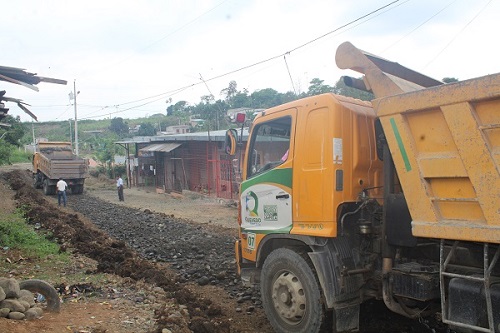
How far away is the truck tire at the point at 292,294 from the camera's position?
4.16m

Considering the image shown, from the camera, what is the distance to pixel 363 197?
13.9 ft

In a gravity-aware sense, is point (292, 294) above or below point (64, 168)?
below

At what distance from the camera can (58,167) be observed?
904 inches

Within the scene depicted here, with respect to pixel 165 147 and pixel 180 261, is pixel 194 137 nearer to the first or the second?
pixel 165 147

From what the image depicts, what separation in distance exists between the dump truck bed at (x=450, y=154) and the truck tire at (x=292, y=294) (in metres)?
1.27

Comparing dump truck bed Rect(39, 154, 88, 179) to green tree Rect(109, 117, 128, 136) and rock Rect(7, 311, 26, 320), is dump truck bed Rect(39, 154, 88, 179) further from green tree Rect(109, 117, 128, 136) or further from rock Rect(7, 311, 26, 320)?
green tree Rect(109, 117, 128, 136)

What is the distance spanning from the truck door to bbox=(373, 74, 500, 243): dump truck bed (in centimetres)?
131

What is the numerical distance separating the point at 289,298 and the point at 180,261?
464 centimetres

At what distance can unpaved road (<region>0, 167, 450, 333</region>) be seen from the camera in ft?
16.6

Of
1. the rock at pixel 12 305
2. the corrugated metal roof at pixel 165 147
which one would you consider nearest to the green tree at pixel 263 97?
the corrugated metal roof at pixel 165 147

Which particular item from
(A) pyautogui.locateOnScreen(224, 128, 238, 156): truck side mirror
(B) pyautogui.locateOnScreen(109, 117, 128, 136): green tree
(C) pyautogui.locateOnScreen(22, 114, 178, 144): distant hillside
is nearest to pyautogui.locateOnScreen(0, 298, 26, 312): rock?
(A) pyautogui.locateOnScreen(224, 128, 238, 156): truck side mirror

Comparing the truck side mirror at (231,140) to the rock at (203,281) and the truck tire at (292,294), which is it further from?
the rock at (203,281)

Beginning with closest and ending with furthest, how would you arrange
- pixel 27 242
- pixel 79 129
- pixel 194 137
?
pixel 27 242 < pixel 194 137 < pixel 79 129

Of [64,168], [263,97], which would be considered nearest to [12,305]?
[64,168]
